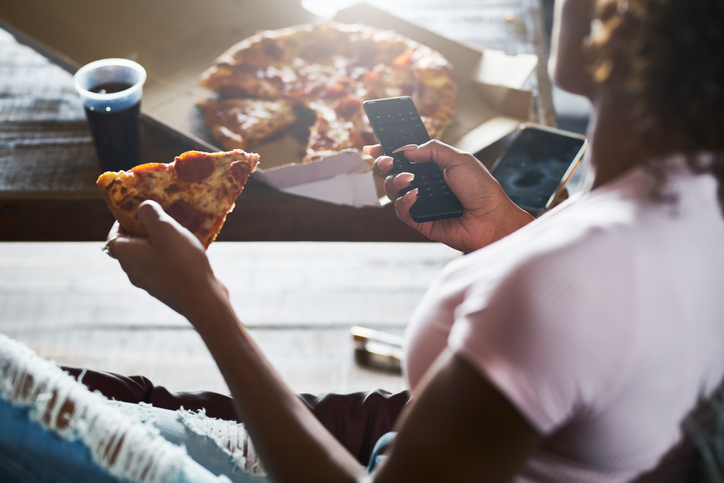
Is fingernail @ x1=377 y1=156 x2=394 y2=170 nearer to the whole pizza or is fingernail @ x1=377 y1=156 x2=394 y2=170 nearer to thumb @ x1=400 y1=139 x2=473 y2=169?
thumb @ x1=400 y1=139 x2=473 y2=169

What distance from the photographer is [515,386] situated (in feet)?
1.61

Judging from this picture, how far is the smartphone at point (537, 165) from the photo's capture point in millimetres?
1154

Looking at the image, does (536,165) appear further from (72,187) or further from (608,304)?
(72,187)

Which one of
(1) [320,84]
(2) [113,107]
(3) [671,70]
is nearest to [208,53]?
(1) [320,84]

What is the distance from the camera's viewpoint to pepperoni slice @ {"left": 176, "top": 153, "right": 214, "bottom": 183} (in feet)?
3.12

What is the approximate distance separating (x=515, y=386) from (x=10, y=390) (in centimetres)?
58

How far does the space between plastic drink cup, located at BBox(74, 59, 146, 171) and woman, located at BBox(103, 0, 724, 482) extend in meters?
0.84

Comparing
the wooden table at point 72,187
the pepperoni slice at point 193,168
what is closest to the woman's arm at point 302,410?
the pepperoni slice at point 193,168

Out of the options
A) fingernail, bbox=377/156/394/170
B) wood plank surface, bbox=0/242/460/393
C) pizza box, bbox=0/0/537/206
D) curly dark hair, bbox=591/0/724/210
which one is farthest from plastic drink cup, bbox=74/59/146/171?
curly dark hair, bbox=591/0/724/210

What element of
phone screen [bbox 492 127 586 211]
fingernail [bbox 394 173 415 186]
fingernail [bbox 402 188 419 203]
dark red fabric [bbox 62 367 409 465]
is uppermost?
fingernail [bbox 394 173 415 186]

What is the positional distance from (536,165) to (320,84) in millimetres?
691

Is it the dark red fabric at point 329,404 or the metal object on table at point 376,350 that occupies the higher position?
the dark red fabric at point 329,404

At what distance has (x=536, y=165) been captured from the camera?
1210mm

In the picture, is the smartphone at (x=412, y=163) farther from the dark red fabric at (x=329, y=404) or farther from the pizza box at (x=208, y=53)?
the dark red fabric at (x=329, y=404)
